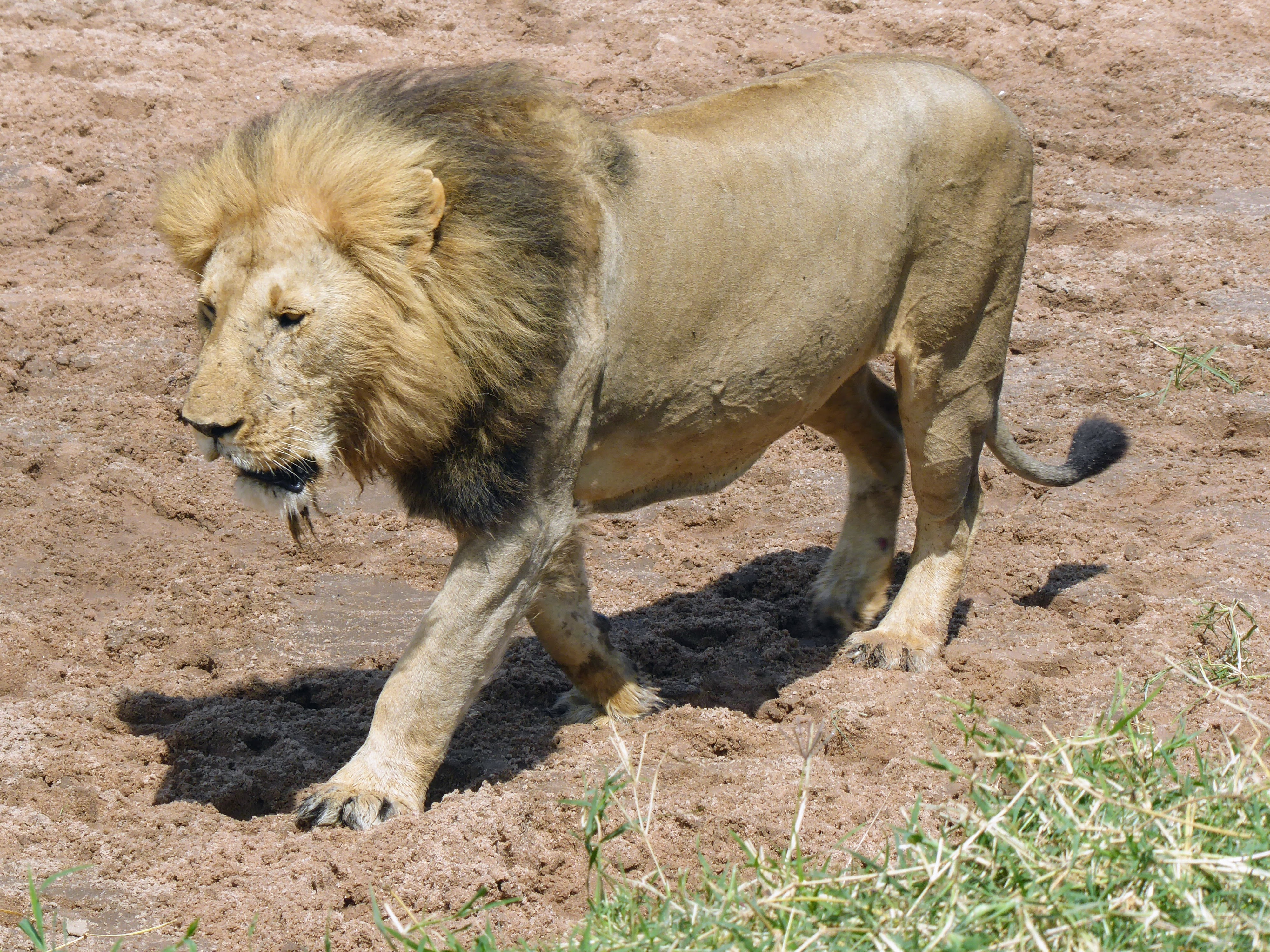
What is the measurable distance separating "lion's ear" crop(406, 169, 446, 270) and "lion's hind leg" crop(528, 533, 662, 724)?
1.07m

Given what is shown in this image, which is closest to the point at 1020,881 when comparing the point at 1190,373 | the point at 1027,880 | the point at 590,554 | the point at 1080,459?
the point at 1027,880

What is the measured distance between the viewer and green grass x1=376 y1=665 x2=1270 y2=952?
2.02 metres

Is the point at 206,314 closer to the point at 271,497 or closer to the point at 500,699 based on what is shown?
the point at 271,497

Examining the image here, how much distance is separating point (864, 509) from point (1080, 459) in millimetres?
807

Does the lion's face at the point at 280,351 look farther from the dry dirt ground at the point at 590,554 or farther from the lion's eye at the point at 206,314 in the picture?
the dry dirt ground at the point at 590,554

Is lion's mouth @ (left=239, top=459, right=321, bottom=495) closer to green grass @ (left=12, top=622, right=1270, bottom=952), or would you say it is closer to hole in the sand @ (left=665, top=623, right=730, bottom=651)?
green grass @ (left=12, top=622, right=1270, bottom=952)

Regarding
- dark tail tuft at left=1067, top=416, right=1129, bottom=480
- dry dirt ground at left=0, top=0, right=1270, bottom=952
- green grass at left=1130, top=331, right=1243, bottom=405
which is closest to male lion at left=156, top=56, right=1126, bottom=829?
dry dirt ground at left=0, top=0, right=1270, bottom=952

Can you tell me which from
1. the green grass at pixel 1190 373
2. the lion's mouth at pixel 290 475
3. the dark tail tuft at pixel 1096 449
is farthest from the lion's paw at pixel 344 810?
the green grass at pixel 1190 373

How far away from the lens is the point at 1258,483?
517cm

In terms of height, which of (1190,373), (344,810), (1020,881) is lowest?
(1190,373)

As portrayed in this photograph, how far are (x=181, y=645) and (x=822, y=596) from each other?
2077mm

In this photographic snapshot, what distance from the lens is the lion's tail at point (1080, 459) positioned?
482 centimetres

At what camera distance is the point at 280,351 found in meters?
2.92

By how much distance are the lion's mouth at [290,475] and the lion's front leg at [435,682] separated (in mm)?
425
